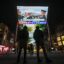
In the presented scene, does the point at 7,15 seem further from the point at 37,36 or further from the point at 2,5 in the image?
the point at 37,36

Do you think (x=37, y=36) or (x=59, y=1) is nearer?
(x=37, y=36)

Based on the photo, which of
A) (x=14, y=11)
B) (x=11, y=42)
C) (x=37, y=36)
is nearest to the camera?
(x=37, y=36)

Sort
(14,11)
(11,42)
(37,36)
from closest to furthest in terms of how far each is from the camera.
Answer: (37,36), (11,42), (14,11)

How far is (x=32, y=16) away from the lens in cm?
3838

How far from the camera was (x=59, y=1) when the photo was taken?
3569 centimetres

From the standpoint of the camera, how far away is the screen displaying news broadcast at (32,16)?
122ft

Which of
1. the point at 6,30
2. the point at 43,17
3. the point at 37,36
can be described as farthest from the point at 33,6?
the point at 37,36

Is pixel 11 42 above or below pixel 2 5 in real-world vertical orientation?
below

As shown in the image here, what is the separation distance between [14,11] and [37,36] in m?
25.6

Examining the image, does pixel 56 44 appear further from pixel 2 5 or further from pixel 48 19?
pixel 2 5

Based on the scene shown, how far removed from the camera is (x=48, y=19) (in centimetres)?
3756


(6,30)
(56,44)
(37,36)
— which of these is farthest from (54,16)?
(37,36)

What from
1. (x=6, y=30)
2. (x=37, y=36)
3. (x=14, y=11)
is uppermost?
(x=14, y=11)

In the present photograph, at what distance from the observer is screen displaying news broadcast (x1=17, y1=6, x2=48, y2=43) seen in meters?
37.2
